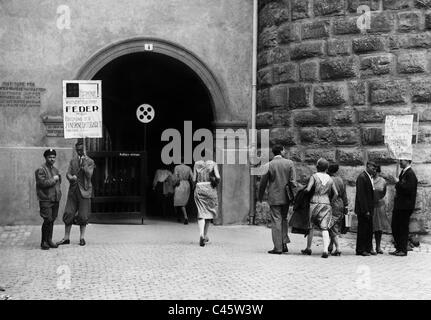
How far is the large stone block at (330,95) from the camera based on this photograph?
12992 millimetres

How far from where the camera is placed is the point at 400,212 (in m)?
11.0

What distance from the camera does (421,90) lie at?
12.4m

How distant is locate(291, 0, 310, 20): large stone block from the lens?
13.5 metres

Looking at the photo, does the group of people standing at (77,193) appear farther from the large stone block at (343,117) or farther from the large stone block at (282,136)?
the large stone block at (343,117)

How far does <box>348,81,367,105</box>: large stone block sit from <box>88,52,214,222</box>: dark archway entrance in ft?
11.0

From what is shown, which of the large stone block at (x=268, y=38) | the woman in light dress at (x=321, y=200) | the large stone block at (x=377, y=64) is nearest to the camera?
the woman in light dress at (x=321, y=200)

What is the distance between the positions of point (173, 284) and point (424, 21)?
721 cm

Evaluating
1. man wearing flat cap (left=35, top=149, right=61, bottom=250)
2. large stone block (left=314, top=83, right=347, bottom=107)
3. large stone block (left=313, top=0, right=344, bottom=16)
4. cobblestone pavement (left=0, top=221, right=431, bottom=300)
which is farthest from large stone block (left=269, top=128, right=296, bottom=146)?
man wearing flat cap (left=35, top=149, right=61, bottom=250)

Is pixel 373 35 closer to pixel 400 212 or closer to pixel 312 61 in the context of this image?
pixel 312 61

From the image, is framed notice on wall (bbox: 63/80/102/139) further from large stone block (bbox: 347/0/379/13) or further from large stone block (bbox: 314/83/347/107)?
large stone block (bbox: 347/0/379/13)

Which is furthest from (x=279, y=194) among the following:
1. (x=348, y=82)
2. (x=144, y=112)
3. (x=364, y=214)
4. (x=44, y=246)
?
(x=144, y=112)

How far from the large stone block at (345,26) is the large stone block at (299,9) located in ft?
2.16

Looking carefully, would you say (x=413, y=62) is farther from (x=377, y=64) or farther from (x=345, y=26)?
(x=345, y=26)

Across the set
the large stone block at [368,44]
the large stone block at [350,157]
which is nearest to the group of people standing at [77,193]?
the large stone block at [350,157]
